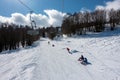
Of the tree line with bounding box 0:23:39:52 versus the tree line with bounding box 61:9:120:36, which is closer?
the tree line with bounding box 0:23:39:52

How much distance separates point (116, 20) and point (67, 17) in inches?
1094

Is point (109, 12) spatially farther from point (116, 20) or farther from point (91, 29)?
point (91, 29)

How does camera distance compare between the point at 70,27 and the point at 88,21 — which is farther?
the point at 88,21

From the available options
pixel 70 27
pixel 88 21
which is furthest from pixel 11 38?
pixel 88 21

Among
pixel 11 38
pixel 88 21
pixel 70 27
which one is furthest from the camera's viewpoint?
pixel 88 21

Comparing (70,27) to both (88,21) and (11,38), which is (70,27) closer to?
(88,21)

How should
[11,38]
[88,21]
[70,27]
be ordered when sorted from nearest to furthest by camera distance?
[11,38]
[70,27]
[88,21]

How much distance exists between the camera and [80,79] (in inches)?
444

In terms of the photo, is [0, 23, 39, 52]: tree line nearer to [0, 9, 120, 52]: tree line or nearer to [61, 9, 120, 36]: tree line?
[0, 9, 120, 52]: tree line

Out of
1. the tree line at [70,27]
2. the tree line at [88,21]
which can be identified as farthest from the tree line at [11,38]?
the tree line at [88,21]

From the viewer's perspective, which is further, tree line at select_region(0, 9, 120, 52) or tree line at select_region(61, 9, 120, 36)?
tree line at select_region(61, 9, 120, 36)

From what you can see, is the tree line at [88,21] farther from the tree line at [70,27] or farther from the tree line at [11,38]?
the tree line at [11,38]

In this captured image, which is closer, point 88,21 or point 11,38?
point 11,38

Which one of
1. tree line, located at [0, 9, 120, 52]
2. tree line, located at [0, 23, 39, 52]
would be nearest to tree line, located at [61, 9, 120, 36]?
tree line, located at [0, 9, 120, 52]
